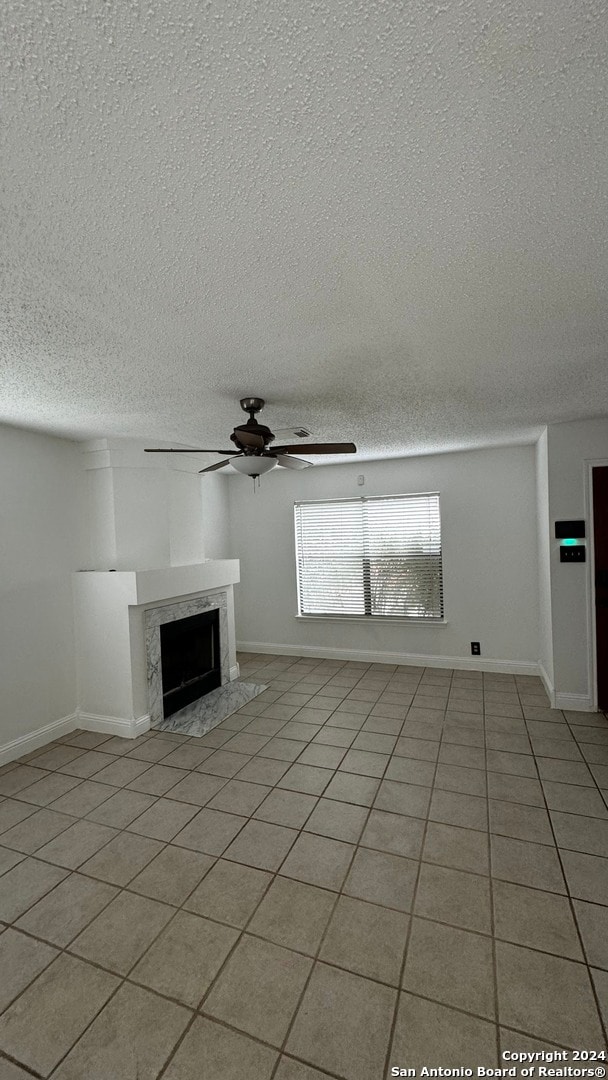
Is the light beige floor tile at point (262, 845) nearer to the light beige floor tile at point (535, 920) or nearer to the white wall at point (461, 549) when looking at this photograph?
the light beige floor tile at point (535, 920)

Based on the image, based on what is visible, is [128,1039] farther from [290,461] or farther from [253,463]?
[290,461]

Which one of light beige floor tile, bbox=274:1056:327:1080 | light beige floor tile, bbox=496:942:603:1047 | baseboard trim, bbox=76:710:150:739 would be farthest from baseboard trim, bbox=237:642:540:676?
light beige floor tile, bbox=274:1056:327:1080

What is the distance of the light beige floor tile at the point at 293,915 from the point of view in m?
1.84

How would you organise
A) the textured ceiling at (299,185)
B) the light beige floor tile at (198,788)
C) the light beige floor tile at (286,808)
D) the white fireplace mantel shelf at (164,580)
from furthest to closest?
the white fireplace mantel shelf at (164,580) → the light beige floor tile at (198,788) → the light beige floor tile at (286,808) → the textured ceiling at (299,185)

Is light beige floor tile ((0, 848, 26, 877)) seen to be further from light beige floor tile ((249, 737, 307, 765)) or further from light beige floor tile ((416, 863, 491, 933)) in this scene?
light beige floor tile ((416, 863, 491, 933))

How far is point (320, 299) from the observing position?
1.71 meters

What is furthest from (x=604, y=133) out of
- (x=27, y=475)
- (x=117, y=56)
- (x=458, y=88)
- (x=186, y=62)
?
(x=27, y=475)

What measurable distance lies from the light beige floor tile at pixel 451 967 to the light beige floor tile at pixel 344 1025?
13 cm

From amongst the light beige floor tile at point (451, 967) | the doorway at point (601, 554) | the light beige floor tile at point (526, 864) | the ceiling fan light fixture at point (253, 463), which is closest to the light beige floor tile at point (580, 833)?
the light beige floor tile at point (526, 864)

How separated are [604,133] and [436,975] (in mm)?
2554

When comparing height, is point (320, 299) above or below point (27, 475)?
above

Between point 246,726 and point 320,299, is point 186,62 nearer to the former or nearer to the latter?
point 320,299

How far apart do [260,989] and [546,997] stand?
3.22ft

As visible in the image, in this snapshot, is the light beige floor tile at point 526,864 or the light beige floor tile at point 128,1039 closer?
the light beige floor tile at point 128,1039
